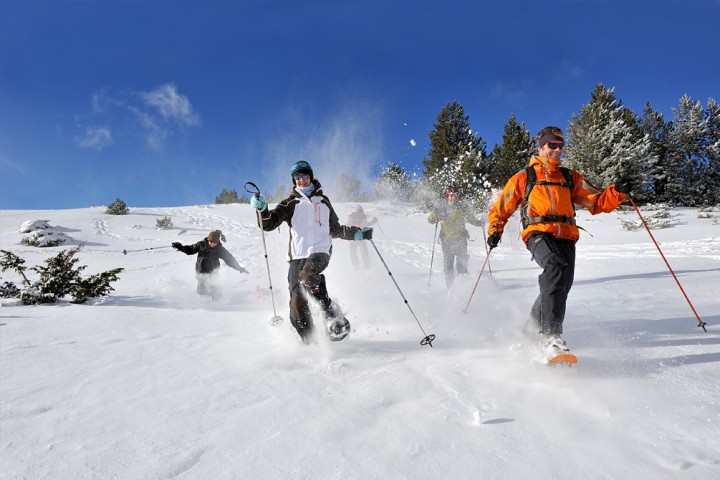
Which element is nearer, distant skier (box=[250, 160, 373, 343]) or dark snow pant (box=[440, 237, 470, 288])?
distant skier (box=[250, 160, 373, 343])

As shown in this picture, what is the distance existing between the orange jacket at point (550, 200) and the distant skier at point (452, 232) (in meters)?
3.82

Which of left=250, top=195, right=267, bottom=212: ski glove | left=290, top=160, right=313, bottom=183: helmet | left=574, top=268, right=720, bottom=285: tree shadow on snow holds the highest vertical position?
left=290, top=160, right=313, bottom=183: helmet

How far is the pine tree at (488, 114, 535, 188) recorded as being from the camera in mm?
35406

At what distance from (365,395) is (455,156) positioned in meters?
37.3

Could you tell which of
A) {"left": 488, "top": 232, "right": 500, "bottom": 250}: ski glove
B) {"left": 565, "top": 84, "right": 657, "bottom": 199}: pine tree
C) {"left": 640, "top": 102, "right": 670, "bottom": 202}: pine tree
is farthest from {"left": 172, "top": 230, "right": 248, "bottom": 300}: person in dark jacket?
{"left": 640, "top": 102, "right": 670, "bottom": 202}: pine tree

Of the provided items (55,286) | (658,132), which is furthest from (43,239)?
(658,132)

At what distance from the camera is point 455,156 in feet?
122

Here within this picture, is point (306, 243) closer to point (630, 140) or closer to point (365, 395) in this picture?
point (365, 395)

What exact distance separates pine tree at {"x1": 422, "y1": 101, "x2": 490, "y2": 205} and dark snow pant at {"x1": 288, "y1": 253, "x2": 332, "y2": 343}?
107ft

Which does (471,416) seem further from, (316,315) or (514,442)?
(316,315)

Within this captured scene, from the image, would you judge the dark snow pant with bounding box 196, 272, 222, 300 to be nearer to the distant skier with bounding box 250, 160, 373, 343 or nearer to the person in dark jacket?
the person in dark jacket

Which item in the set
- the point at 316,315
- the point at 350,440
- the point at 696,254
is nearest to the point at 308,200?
the point at 316,315

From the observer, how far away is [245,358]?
10.8ft

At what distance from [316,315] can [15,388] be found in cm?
246
